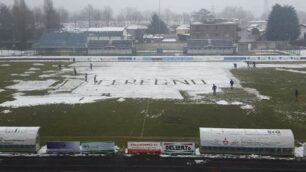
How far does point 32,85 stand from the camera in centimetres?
6162

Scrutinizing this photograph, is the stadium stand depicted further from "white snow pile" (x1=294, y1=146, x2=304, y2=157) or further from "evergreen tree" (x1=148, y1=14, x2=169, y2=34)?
"white snow pile" (x1=294, y1=146, x2=304, y2=157)

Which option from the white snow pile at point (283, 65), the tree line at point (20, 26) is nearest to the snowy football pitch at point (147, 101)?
the white snow pile at point (283, 65)

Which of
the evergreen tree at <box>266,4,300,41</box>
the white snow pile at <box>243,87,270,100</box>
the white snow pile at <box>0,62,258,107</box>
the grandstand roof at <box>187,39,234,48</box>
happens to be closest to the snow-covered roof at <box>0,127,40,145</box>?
the white snow pile at <box>0,62,258,107</box>

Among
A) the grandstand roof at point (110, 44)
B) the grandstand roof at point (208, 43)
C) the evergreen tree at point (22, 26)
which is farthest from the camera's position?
the evergreen tree at point (22, 26)

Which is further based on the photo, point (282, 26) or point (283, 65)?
point (282, 26)

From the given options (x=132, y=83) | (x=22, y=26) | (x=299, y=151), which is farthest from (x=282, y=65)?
(x=22, y=26)

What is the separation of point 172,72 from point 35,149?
47463mm

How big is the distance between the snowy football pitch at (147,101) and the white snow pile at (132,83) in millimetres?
115

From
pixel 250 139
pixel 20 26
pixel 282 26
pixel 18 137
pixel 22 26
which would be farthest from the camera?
pixel 20 26

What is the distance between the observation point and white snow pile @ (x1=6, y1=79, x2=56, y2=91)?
58.9 meters

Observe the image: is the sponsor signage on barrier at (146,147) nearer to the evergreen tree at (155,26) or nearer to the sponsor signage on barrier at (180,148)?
the sponsor signage on barrier at (180,148)

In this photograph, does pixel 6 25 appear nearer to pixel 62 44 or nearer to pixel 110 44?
pixel 62 44

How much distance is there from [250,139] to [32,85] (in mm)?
40226

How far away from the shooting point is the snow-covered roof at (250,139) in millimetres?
30141
